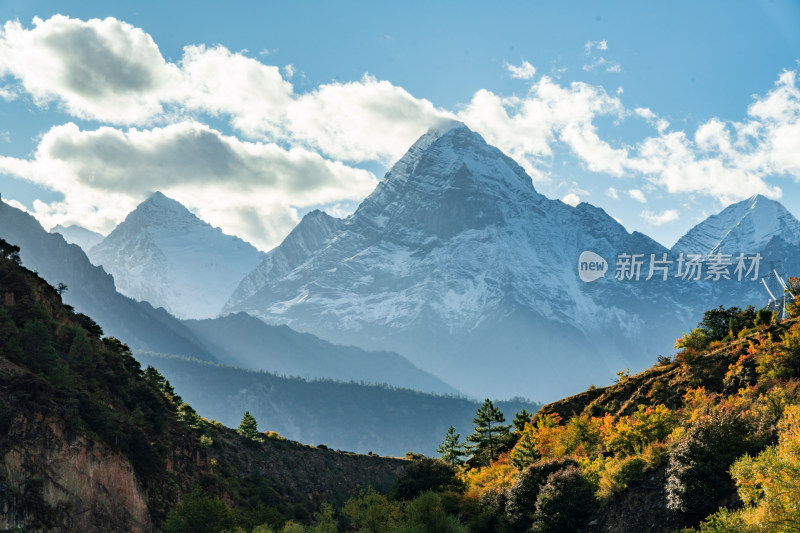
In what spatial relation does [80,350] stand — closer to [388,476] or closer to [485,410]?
[485,410]

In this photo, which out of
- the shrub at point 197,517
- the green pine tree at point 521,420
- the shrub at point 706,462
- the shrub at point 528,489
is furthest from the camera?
the green pine tree at point 521,420

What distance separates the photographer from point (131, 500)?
57.4 m

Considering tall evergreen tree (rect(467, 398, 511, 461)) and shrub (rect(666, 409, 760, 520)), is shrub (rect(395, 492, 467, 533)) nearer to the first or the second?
shrub (rect(666, 409, 760, 520))

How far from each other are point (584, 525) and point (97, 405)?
43995 mm

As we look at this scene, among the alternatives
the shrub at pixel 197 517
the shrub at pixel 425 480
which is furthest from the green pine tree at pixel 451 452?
the shrub at pixel 197 517

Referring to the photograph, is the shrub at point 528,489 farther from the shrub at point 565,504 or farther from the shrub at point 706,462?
the shrub at point 706,462

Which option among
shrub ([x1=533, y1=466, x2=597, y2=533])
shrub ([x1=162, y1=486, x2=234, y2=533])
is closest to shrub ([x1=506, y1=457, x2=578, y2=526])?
shrub ([x1=533, y1=466, x2=597, y2=533])

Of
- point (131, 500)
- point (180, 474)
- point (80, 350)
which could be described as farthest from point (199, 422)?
point (131, 500)

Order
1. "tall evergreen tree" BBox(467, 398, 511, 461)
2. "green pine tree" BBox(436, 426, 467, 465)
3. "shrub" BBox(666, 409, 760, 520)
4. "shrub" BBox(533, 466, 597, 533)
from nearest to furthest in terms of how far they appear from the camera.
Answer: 1. "shrub" BBox(666, 409, 760, 520)
2. "shrub" BBox(533, 466, 597, 533)
3. "tall evergreen tree" BBox(467, 398, 511, 461)
4. "green pine tree" BBox(436, 426, 467, 465)

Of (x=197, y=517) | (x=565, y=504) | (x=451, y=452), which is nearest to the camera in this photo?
(x=565, y=504)

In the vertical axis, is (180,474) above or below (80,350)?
below

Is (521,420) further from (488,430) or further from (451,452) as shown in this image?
(451,452)

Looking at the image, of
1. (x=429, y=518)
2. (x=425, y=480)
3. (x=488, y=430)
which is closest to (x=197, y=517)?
(x=429, y=518)

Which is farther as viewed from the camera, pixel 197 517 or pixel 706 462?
pixel 197 517
